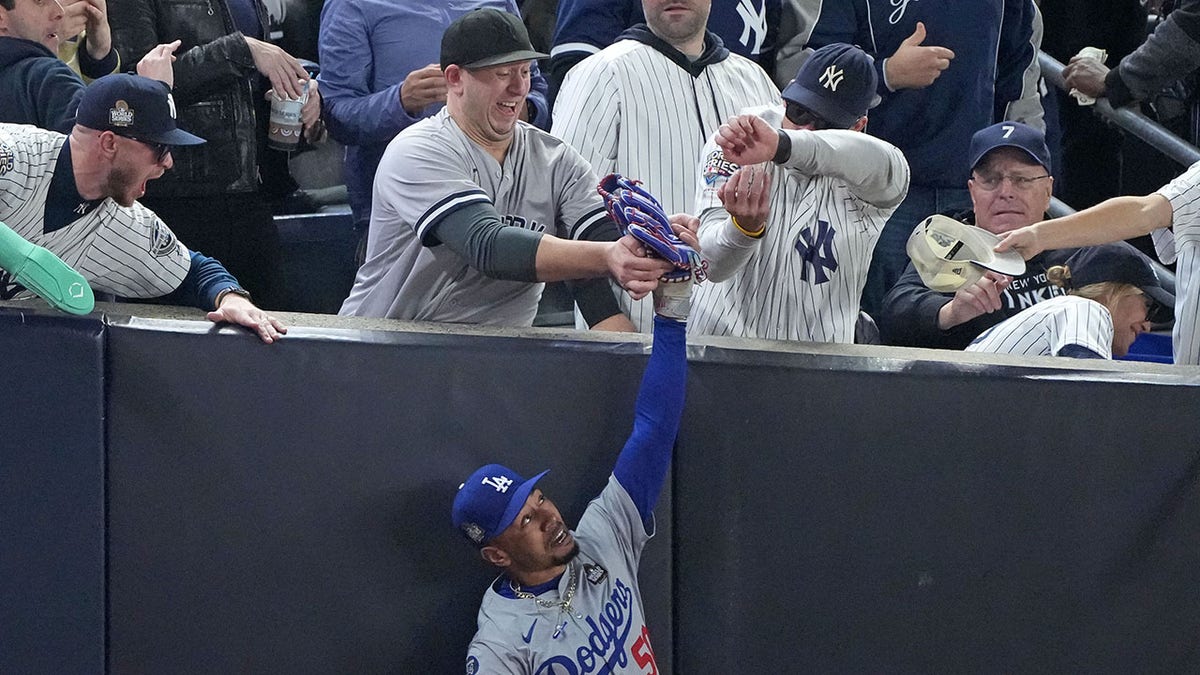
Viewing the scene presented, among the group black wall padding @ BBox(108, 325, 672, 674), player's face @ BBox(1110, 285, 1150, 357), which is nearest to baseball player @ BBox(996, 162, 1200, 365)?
player's face @ BBox(1110, 285, 1150, 357)

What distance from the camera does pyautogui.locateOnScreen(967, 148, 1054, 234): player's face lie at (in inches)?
165

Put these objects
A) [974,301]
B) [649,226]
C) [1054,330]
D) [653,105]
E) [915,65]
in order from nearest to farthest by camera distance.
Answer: [649,226] → [1054,330] → [974,301] → [653,105] → [915,65]

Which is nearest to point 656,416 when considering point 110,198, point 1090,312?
point 1090,312

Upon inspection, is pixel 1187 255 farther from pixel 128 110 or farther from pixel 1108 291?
pixel 128 110

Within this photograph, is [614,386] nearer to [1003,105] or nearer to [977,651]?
[977,651]

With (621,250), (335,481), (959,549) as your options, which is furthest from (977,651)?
(335,481)

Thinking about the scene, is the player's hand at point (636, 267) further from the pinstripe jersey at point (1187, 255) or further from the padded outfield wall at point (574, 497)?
the pinstripe jersey at point (1187, 255)

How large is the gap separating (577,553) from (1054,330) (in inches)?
52.4

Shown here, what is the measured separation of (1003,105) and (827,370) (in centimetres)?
208

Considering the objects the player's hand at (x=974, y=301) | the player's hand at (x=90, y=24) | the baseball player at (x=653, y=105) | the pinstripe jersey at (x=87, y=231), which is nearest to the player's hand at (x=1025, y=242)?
the player's hand at (x=974, y=301)

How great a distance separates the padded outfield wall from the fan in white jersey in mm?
313

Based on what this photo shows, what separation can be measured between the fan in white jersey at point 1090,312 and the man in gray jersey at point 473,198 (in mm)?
1051

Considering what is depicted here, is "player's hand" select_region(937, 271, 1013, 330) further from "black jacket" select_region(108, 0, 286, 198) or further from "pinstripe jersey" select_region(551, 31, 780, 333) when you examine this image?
"black jacket" select_region(108, 0, 286, 198)

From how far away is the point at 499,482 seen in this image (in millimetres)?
3145
